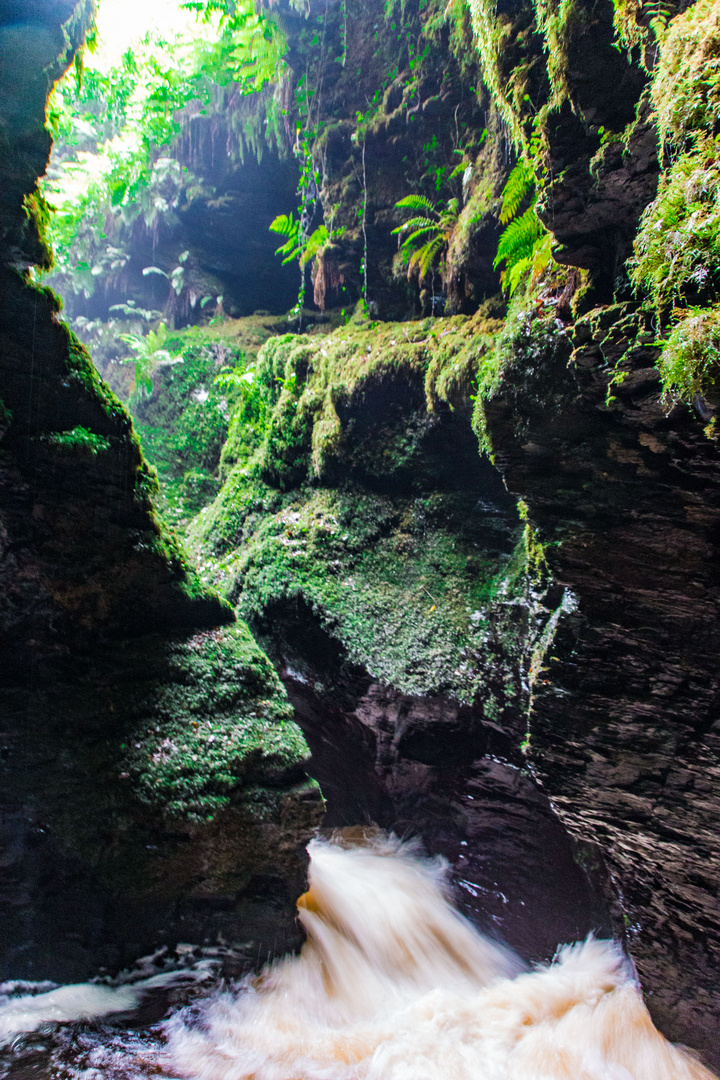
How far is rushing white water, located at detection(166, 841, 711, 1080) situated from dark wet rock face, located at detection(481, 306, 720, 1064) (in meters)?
0.63

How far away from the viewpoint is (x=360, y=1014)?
4.54 meters

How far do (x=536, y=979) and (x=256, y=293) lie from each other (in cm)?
1231

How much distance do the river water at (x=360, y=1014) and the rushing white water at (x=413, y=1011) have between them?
12mm

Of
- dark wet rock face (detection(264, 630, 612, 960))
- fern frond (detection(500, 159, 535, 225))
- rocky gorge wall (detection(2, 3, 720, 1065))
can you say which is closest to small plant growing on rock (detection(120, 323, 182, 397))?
rocky gorge wall (detection(2, 3, 720, 1065))

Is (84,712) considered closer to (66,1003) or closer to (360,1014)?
(66,1003)

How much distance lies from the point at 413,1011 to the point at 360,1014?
19.8 inches

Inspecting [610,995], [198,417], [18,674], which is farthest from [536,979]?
[198,417]

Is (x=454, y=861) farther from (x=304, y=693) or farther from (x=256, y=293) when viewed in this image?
(x=256, y=293)

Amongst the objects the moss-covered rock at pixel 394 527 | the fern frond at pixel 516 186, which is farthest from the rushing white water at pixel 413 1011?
the fern frond at pixel 516 186

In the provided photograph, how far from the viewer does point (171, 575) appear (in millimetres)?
4422

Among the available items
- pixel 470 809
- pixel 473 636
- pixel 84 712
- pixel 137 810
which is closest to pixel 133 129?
pixel 84 712

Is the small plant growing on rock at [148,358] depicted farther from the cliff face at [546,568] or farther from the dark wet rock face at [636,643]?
the dark wet rock face at [636,643]

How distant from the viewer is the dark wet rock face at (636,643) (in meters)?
3.26

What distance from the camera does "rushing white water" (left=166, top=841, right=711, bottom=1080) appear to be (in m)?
4.03
